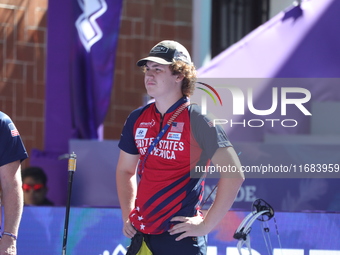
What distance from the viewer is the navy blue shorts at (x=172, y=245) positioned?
11.7ft

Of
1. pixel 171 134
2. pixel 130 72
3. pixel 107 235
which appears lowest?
pixel 107 235

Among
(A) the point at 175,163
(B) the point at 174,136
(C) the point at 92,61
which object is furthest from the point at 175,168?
(C) the point at 92,61

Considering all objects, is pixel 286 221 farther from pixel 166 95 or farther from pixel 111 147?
pixel 111 147

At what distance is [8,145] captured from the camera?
3734mm

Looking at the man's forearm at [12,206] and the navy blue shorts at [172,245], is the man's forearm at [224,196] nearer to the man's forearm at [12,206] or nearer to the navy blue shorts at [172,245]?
the navy blue shorts at [172,245]

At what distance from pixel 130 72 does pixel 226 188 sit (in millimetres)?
5787

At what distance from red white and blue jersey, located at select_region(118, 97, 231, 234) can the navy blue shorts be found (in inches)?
1.7

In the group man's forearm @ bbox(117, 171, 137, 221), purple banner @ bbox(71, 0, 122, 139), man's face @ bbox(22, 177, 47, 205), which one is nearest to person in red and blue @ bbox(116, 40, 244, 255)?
man's forearm @ bbox(117, 171, 137, 221)

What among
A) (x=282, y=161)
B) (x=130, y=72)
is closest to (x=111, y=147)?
(x=282, y=161)

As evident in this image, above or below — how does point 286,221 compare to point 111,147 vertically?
below

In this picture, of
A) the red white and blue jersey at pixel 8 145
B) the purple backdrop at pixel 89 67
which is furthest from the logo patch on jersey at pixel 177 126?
the purple backdrop at pixel 89 67

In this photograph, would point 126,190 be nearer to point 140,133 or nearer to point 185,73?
point 140,133

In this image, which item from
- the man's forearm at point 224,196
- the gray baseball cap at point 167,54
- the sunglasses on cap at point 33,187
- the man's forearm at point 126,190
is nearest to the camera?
the man's forearm at point 224,196

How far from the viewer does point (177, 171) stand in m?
3.55
